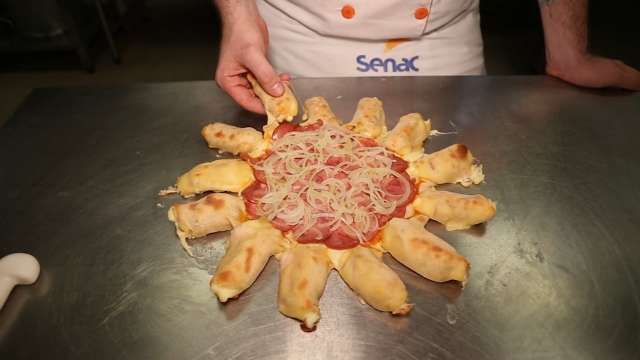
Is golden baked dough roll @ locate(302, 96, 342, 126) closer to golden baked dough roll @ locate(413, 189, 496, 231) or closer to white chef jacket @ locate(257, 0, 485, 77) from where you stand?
white chef jacket @ locate(257, 0, 485, 77)

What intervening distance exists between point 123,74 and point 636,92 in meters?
3.97

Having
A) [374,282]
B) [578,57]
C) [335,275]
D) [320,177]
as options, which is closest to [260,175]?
[320,177]

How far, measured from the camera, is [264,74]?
1.86 meters

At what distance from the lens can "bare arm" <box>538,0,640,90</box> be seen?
2.08 meters

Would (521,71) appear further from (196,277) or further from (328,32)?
(196,277)

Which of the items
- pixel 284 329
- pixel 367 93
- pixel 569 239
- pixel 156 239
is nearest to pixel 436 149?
pixel 367 93

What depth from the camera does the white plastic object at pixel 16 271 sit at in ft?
4.73

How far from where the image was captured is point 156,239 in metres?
1.61

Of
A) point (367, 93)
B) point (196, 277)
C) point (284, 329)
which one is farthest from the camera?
point (367, 93)

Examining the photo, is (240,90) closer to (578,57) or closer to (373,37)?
(373,37)

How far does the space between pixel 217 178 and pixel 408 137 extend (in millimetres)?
644

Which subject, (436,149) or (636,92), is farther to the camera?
(636,92)

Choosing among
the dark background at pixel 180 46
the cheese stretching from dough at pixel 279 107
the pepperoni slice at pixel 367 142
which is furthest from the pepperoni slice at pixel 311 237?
the dark background at pixel 180 46

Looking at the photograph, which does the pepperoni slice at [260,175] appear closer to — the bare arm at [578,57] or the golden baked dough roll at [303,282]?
the golden baked dough roll at [303,282]
